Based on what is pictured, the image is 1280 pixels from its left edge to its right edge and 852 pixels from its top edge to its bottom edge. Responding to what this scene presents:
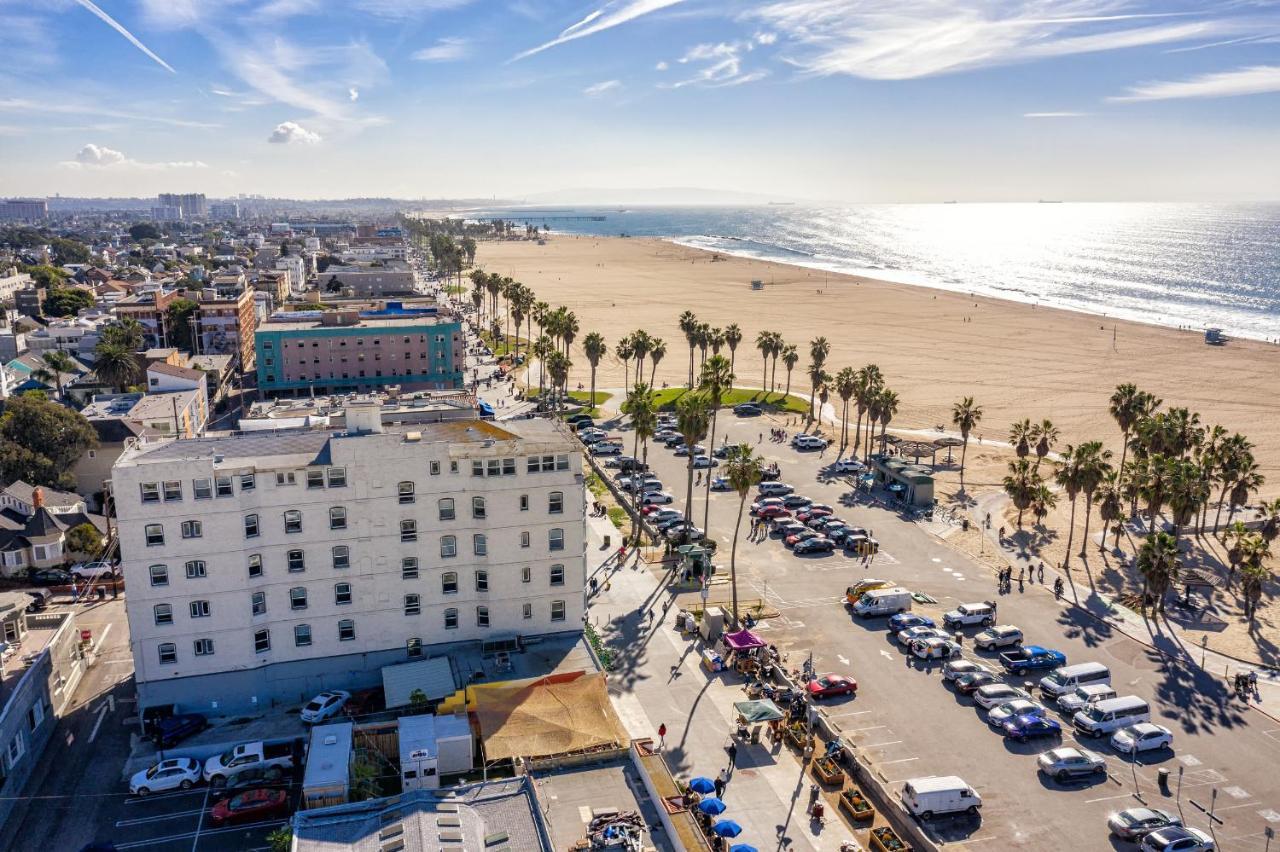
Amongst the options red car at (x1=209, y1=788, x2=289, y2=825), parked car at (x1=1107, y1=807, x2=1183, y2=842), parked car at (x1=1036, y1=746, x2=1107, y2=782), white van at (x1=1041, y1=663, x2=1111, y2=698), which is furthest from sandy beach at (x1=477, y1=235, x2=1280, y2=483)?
red car at (x1=209, y1=788, x2=289, y2=825)

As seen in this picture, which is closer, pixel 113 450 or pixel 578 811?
pixel 578 811

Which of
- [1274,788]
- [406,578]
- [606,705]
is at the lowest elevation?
[1274,788]

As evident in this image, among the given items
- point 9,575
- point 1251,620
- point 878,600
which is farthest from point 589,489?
point 1251,620

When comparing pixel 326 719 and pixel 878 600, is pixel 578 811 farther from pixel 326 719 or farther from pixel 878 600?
pixel 878 600

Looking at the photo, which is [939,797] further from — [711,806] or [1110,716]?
[1110,716]

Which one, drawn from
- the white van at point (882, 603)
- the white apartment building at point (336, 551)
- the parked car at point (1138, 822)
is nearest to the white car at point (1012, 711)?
the parked car at point (1138, 822)

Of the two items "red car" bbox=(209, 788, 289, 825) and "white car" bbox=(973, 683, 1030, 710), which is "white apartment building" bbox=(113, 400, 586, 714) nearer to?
"red car" bbox=(209, 788, 289, 825)

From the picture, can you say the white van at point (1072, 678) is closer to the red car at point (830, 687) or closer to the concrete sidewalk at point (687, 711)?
the red car at point (830, 687)
